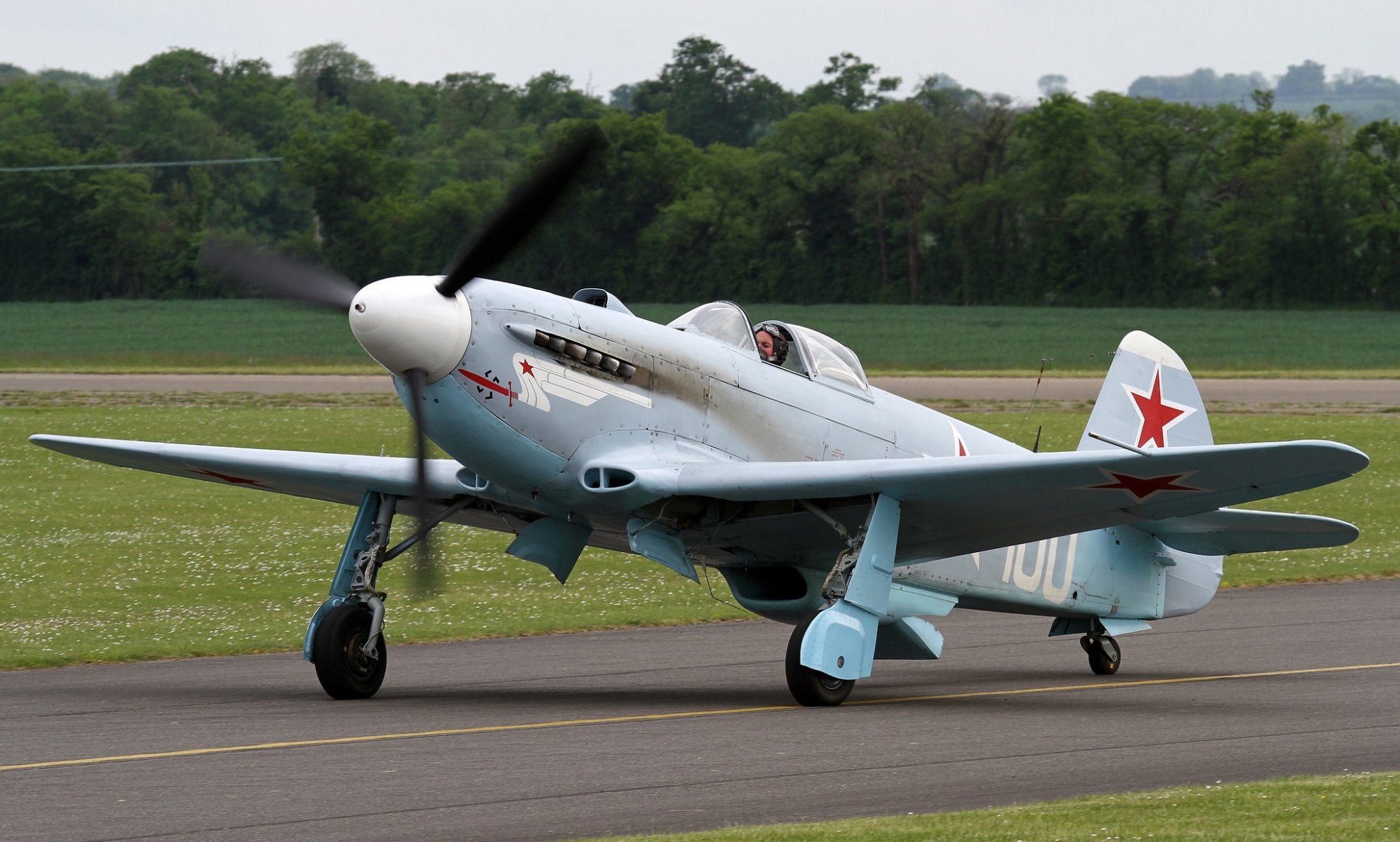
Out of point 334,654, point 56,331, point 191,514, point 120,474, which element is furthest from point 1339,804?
point 56,331

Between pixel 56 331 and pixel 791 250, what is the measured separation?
3157 cm

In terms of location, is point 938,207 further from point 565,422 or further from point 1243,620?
point 565,422

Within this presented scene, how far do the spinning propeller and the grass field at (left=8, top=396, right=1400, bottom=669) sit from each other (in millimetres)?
2125

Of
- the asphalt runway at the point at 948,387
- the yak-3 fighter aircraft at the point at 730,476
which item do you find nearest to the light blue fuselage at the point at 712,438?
the yak-3 fighter aircraft at the point at 730,476

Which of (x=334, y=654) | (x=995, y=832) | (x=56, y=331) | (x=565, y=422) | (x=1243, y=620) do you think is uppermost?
(x=565, y=422)

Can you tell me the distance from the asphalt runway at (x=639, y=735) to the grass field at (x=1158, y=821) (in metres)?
0.33

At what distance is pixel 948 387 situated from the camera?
45344mm

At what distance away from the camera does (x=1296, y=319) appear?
66.4 m

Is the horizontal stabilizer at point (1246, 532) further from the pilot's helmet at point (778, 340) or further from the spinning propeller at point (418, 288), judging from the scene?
the spinning propeller at point (418, 288)

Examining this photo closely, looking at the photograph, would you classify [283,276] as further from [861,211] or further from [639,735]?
[861,211]

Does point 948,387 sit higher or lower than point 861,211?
lower

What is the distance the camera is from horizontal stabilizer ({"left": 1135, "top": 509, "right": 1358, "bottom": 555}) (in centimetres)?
1199

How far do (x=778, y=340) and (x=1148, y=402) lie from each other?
352 cm

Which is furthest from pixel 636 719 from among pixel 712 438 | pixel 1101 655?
pixel 1101 655
